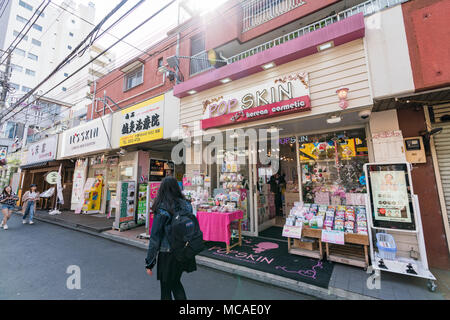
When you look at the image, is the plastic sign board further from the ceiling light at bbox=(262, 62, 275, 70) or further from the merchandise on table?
the merchandise on table

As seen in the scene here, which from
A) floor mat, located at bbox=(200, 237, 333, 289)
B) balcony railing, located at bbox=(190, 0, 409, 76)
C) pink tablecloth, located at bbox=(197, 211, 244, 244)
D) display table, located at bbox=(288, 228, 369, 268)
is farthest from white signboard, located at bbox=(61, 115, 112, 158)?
display table, located at bbox=(288, 228, 369, 268)

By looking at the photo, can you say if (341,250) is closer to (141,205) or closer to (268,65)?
(268,65)

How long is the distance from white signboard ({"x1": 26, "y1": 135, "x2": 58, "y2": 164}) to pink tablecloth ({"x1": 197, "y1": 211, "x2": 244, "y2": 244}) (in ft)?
43.0

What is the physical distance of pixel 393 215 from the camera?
366cm

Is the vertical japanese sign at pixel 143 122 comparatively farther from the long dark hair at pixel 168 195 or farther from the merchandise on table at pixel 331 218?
the merchandise on table at pixel 331 218

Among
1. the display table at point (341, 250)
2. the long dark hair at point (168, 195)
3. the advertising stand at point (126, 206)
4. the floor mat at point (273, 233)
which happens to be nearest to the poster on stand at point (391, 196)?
the display table at point (341, 250)

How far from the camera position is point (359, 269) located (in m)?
3.81

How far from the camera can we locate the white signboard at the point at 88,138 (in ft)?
30.7

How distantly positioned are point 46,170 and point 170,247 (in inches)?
669

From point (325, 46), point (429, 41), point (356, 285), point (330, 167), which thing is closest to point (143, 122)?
point (325, 46)

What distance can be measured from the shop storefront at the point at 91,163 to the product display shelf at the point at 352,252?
9.89 metres

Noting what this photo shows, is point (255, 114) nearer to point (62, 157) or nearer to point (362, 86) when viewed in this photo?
point (362, 86)

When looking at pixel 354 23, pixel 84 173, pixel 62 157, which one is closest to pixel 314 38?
pixel 354 23
